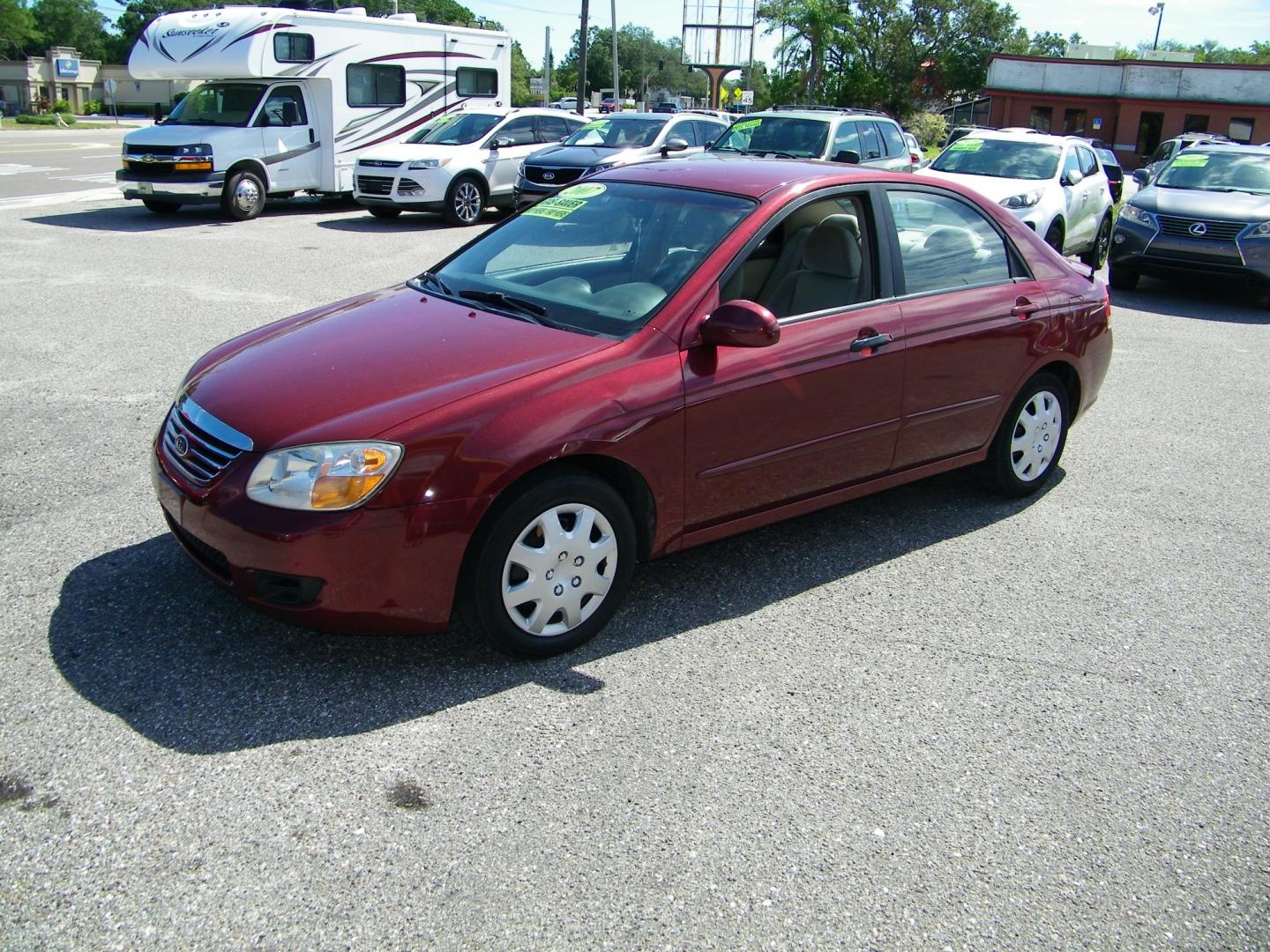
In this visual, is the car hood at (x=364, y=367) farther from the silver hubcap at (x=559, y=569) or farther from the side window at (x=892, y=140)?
the side window at (x=892, y=140)

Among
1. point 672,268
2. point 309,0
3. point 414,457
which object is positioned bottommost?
point 414,457

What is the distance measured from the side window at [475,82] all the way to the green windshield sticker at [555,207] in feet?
48.5

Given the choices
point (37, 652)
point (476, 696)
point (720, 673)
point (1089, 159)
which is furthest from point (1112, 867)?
point (1089, 159)

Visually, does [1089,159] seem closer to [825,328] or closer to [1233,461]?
[1233,461]

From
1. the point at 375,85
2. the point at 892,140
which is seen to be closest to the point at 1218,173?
the point at 892,140

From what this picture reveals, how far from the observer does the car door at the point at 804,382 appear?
3.99 meters

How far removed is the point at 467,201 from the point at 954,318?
490 inches

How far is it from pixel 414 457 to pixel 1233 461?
5208 mm

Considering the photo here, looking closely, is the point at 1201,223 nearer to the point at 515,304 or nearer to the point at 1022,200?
the point at 1022,200

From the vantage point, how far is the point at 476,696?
3.53m

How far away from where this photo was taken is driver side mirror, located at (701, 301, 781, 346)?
3.80 meters

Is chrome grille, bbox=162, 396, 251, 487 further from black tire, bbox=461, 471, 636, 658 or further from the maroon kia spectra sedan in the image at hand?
black tire, bbox=461, 471, 636, 658

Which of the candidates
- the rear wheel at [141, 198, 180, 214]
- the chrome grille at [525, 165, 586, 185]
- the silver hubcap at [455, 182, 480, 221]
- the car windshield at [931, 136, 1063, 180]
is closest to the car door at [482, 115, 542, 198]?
the silver hubcap at [455, 182, 480, 221]

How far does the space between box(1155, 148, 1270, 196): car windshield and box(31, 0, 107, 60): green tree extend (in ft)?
344
